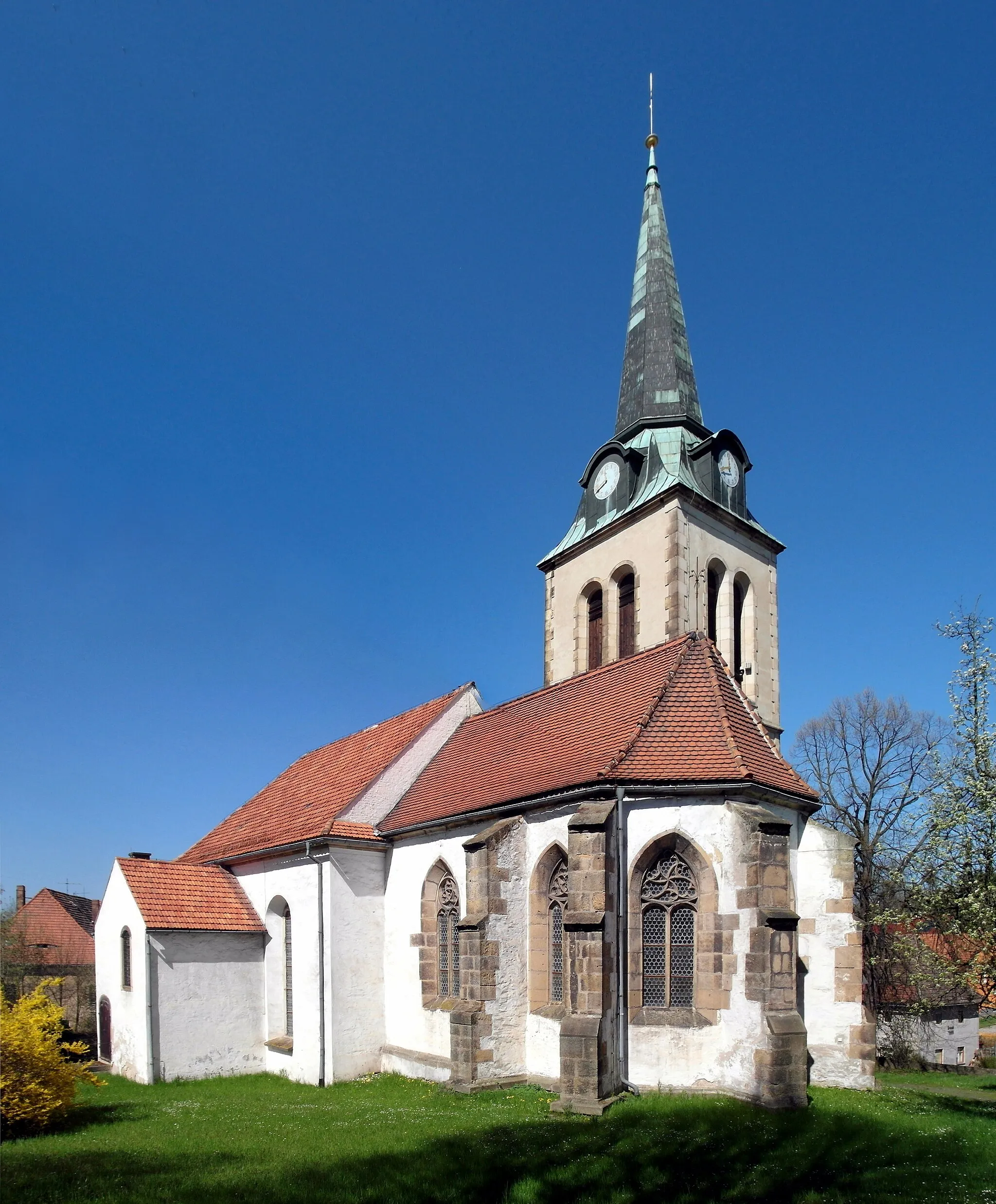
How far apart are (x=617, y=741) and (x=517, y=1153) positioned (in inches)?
286

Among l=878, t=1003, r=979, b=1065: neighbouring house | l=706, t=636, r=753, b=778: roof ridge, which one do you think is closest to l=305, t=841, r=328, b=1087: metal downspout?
l=706, t=636, r=753, b=778: roof ridge

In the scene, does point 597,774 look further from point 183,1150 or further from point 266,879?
point 266,879

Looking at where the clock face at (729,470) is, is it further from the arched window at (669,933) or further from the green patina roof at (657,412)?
the arched window at (669,933)

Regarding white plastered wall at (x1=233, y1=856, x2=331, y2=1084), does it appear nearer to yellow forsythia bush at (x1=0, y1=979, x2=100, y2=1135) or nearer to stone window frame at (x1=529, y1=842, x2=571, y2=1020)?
stone window frame at (x1=529, y1=842, x2=571, y2=1020)

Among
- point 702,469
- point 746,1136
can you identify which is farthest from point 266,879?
point 702,469

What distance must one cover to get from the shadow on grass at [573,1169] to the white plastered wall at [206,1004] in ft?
29.6

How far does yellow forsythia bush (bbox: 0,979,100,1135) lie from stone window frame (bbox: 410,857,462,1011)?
7230mm

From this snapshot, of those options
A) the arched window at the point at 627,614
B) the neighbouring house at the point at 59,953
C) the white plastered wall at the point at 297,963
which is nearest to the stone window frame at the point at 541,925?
the white plastered wall at the point at 297,963

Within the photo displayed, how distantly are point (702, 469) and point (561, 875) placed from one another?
13871 mm

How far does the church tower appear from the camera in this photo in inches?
974

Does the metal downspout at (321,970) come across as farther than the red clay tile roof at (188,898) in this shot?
No

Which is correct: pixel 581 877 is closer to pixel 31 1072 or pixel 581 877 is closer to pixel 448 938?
pixel 448 938

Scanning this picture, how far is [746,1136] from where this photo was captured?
12117mm

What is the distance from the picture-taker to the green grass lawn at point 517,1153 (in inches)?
387
